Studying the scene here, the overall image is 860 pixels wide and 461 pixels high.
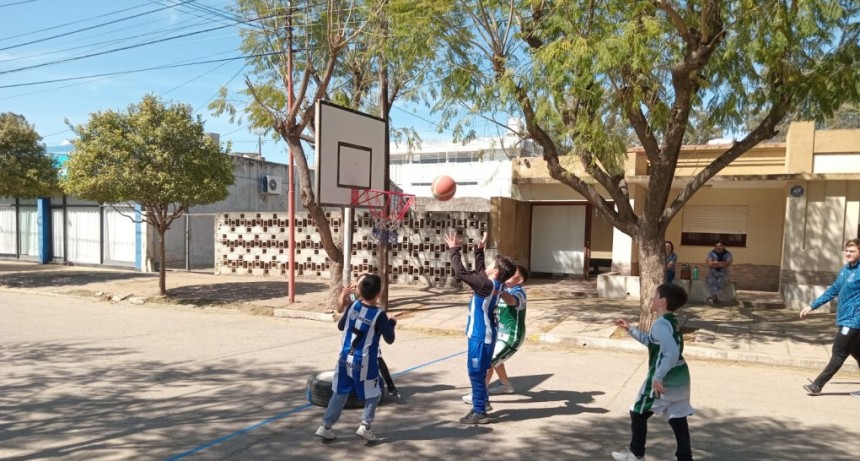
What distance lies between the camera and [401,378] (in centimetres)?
694

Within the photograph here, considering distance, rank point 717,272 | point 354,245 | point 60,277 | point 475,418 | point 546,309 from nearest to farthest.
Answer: point 475,418
point 546,309
point 717,272
point 354,245
point 60,277

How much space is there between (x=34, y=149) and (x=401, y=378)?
16943 mm

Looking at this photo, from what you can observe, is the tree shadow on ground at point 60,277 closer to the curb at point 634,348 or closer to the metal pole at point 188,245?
the metal pole at point 188,245

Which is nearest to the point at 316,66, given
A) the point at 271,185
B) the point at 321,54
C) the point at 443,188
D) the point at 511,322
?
the point at 321,54

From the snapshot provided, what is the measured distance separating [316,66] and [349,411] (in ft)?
29.3

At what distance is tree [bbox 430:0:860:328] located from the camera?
26.3 feet

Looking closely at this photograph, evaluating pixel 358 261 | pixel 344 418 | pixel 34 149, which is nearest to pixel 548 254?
pixel 358 261

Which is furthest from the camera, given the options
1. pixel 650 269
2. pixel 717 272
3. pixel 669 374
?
pixel 717 272

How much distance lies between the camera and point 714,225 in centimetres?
1597

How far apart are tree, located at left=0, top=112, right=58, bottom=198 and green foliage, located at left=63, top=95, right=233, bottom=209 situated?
5638 millimetres

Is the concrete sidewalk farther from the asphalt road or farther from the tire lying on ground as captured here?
the tire lying on ground

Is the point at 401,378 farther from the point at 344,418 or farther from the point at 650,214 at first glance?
the point at 650,214

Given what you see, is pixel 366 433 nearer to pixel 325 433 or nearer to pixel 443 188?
pixel 325 433

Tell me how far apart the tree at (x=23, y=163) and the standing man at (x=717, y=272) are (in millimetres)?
18490
